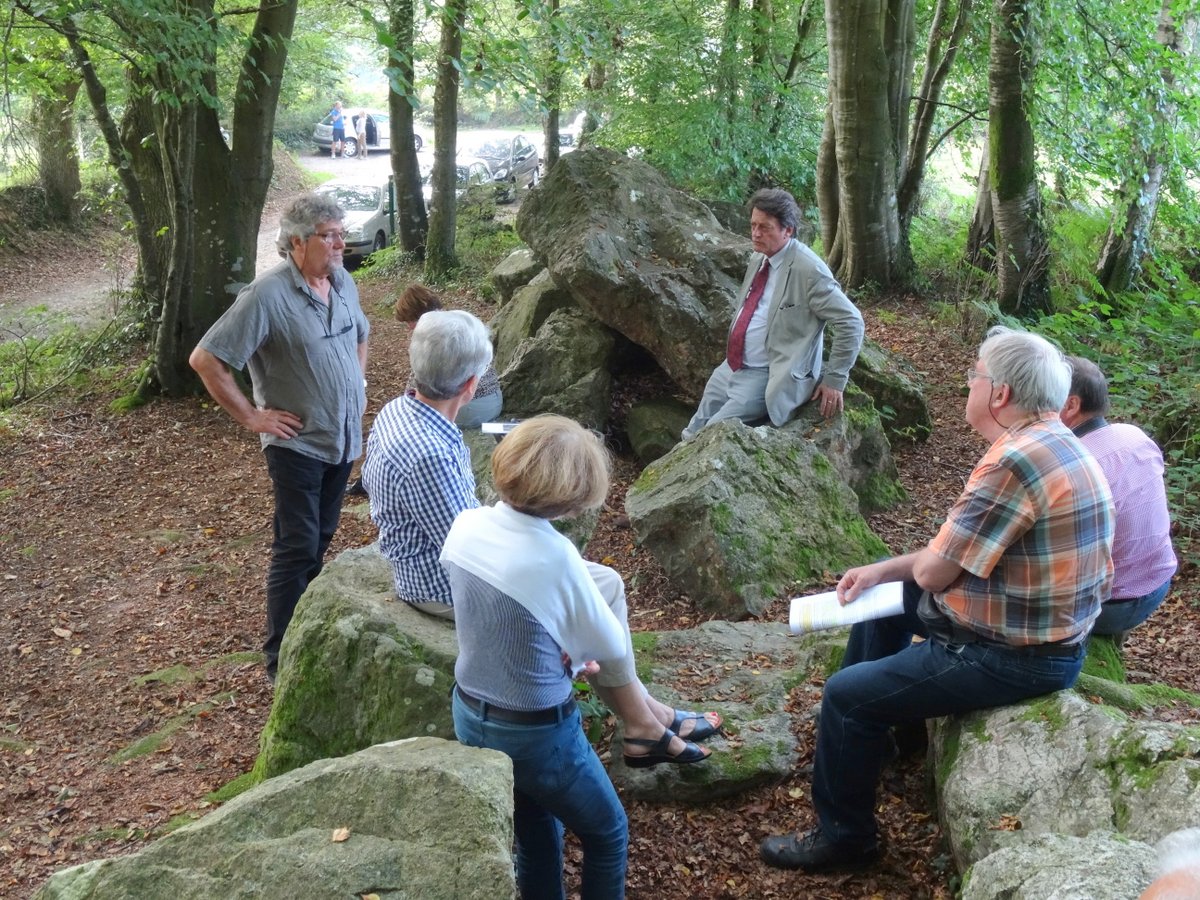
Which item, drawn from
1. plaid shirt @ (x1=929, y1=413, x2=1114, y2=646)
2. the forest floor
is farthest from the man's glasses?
the forest floor

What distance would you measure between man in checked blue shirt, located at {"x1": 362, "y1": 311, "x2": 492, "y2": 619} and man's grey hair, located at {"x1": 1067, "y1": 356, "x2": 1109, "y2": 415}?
217 centimetres

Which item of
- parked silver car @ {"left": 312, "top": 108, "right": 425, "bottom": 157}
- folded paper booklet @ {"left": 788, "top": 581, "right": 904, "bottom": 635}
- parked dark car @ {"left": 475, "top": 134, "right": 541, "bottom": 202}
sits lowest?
folded paper booklet @ {"left": 788, "top": 581, "right": 904, "bottom": 635}

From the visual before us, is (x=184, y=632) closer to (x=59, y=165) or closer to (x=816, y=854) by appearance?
(x=816, y=854)

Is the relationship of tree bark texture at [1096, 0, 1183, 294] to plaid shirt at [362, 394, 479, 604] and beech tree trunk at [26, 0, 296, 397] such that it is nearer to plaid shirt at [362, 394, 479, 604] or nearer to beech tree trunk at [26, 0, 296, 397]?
beech tree trunk at [26, 0, 296, 397]

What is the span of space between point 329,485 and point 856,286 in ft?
24.9

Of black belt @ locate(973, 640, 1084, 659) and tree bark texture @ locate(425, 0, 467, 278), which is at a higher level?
tree bark texture @ locate(425, 0, 467, 278)

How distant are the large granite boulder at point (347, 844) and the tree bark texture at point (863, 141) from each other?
905 cm

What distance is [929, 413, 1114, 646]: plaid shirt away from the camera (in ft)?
8.94

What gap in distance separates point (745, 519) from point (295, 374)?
2.43 meters

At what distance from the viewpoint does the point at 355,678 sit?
342cm

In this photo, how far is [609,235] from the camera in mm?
7328

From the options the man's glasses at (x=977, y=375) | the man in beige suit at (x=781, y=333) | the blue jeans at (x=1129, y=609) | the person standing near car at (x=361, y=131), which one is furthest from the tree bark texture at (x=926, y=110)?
the person standing near car at (x=361, y=131)

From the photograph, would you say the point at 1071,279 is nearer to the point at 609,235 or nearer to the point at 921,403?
the point at 921,403

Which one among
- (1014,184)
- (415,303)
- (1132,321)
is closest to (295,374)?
(415,303)
